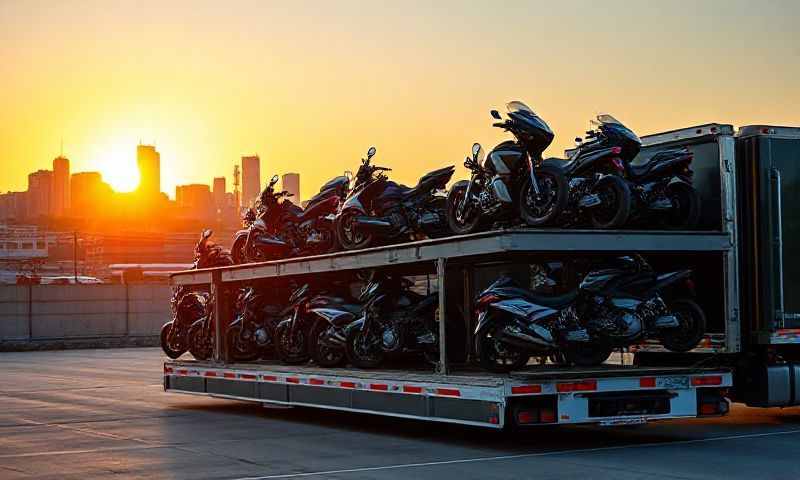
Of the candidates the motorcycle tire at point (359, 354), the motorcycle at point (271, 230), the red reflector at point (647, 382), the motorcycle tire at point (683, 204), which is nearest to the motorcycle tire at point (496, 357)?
the red reflector at point (647, 382)

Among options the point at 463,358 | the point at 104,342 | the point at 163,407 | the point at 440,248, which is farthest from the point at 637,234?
the point at 104,342

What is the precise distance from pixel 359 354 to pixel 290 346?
217 centimetres

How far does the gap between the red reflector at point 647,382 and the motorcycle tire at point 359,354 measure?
355 centimetres

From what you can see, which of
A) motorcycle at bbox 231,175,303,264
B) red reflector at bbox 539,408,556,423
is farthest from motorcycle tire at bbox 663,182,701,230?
motorcycle at bbox 231,175,303,264

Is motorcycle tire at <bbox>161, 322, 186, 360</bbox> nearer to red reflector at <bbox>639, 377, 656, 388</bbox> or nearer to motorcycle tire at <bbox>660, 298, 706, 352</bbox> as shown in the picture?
motorcycle tire at <bbox>660, 298, 706, 352</bbox>

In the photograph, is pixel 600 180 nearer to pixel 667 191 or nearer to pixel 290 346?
pixel 667 191

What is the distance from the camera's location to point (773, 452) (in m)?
12.0

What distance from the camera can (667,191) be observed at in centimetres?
1352

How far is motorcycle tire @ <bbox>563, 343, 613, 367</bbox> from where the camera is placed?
13055mm

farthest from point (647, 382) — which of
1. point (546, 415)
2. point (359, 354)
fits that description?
point (359, 354)

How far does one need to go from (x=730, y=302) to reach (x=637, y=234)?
177 centimetres

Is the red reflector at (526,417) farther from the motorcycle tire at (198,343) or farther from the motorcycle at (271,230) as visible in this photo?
the motorcycle tire at (198,343)

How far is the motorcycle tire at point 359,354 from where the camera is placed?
583 inches

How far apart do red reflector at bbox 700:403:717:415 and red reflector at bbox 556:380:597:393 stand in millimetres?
1380
